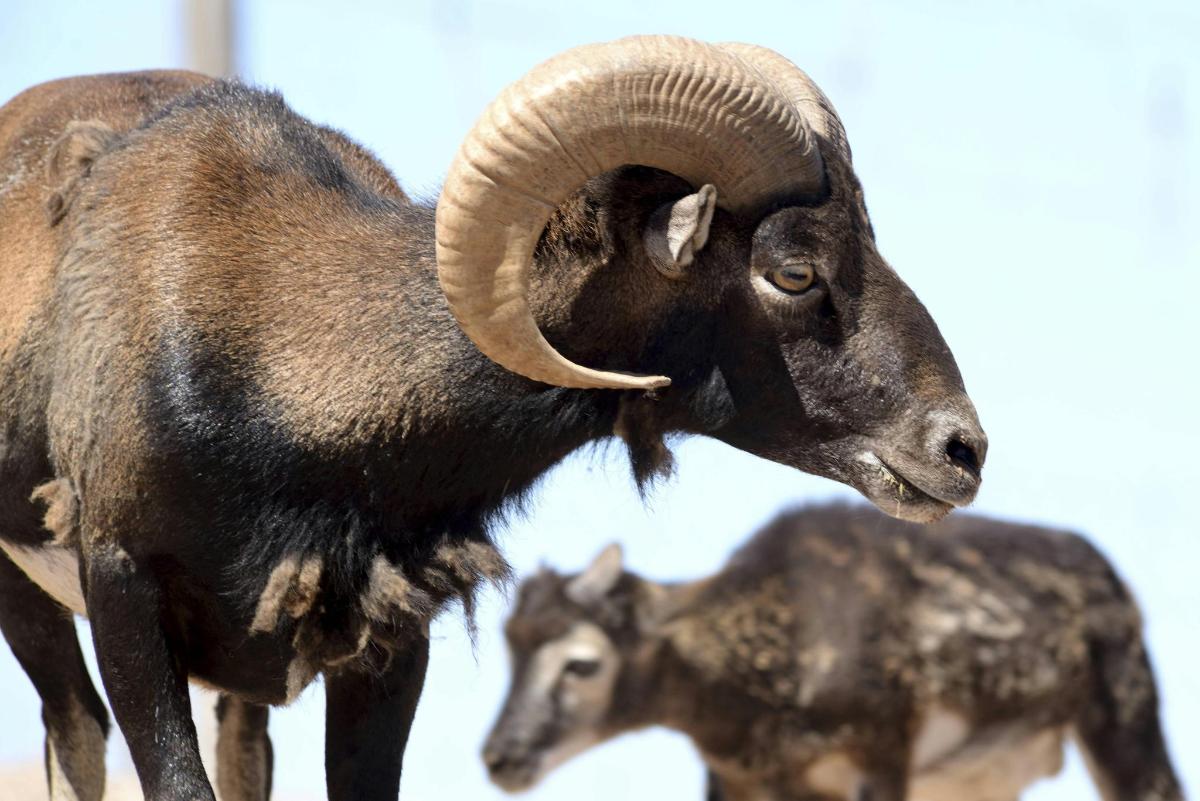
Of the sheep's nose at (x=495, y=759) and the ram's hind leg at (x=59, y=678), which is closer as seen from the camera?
the ram's hind leg at (x=59, y=678)

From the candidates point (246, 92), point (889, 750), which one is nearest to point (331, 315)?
point (246, 92)

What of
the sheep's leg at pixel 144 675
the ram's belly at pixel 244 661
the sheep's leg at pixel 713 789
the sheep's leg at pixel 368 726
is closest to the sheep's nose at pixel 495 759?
the sheep's leg at pixel 713 789

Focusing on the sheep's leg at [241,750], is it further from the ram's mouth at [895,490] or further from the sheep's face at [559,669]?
the sheep's face at [559,669]

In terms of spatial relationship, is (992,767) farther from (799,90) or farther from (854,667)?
(799,90)

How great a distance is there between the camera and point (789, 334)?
535cm

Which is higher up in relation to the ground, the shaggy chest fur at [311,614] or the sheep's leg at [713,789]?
the shaggy chest fur at [311,614]

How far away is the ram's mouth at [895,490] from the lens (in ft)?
17.6

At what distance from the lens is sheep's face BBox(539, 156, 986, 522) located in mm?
5301

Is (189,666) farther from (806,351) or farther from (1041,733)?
(1041,733)

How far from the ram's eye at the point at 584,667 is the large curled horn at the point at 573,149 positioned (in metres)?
10.1

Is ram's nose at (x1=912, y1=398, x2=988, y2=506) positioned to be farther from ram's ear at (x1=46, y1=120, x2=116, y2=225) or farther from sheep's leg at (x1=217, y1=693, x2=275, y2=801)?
sheep's leg at (x1=217, y1=693, x2=275, y2=801)

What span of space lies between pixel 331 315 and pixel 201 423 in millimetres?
501

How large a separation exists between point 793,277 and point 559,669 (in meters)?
10.1

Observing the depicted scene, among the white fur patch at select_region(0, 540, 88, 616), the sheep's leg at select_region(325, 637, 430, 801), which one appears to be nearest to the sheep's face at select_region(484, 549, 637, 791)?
the white fur patch at select_region(0, 540, 88, 616)
